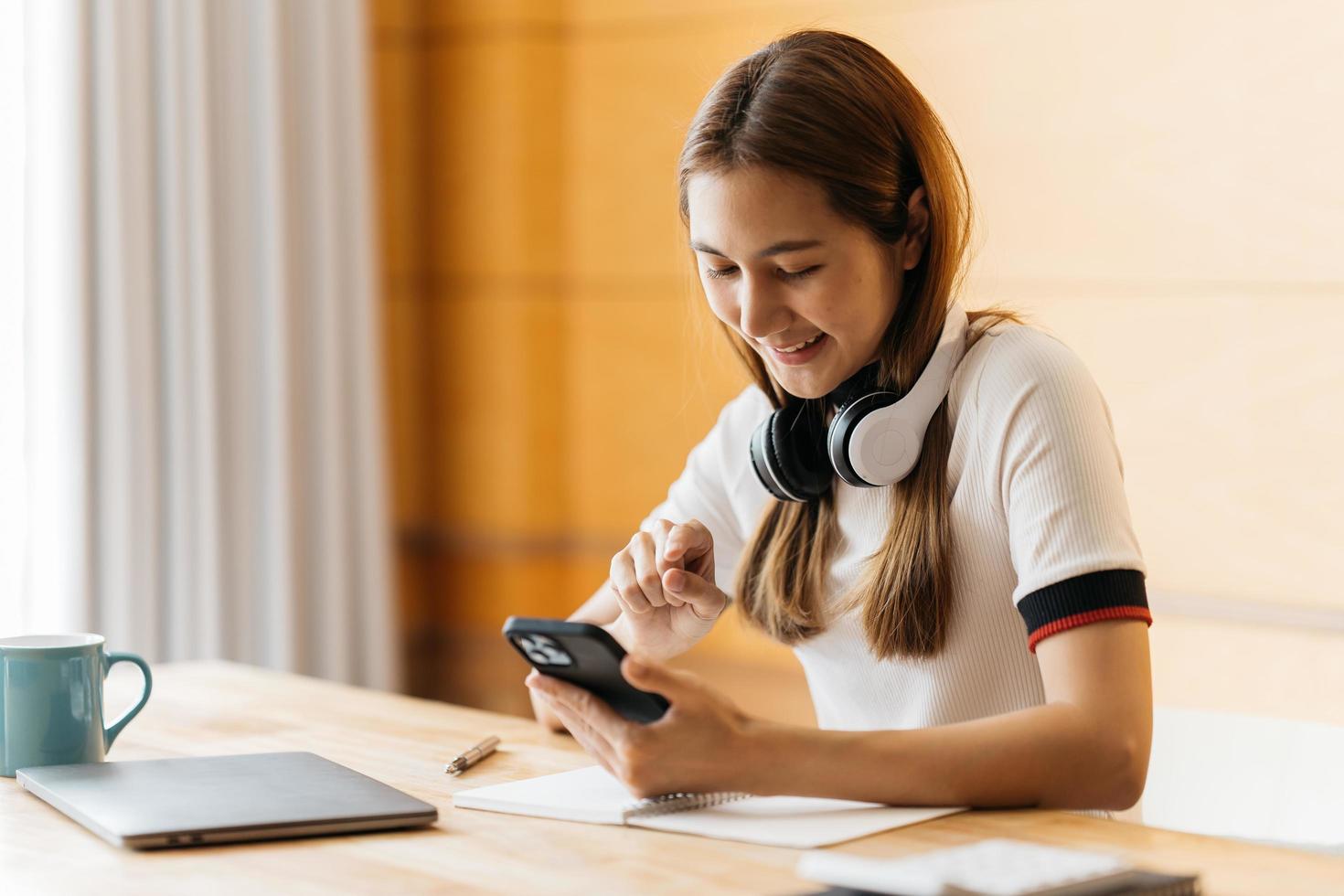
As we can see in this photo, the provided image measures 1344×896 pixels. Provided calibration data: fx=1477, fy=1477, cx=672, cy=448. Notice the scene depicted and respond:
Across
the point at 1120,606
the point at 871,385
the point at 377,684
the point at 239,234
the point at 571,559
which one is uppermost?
the point at 239,234

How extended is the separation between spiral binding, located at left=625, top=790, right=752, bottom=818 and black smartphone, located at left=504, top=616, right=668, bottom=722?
6 centimetres

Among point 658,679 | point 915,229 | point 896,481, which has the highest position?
point 915,229

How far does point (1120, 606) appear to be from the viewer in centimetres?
117

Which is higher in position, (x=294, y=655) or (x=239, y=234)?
(x=239, y=234)

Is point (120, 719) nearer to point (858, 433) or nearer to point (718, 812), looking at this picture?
point (718, 812)

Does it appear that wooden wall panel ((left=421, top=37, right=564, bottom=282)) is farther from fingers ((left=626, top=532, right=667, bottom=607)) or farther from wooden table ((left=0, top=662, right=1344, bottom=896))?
wooden table ((left=0, top=662, right=1344, bottom=896))

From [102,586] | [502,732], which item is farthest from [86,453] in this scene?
[502,732]

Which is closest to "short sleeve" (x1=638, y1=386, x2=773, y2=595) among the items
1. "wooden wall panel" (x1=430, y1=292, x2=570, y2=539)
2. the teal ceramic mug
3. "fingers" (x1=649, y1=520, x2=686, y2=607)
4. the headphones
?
the headphones

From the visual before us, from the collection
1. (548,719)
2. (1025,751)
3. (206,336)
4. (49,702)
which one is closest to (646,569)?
(548,719)

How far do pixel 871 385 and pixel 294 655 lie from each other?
211 centimetres

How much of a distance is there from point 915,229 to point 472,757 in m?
0.65

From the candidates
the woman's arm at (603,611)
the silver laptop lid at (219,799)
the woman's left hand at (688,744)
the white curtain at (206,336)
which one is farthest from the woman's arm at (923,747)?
the white curtain at (206,336)

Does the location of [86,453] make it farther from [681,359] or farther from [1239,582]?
[1239,582]

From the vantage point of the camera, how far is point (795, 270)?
1.37 metres
